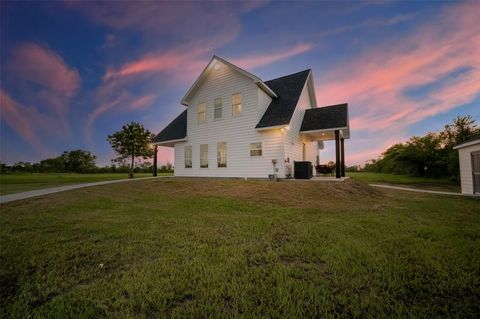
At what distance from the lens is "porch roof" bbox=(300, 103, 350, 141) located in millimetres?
11508

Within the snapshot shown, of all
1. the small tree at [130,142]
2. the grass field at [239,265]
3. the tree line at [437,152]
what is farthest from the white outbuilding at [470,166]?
the small tree at [130,142]

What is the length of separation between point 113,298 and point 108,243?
1894 millimetres

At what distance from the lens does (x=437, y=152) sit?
70.5 feet

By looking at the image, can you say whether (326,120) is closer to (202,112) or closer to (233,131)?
(233,131)

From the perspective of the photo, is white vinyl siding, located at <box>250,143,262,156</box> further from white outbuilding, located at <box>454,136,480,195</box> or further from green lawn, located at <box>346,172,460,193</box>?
white outbuilding, located at <box>454,136,480,195</box>

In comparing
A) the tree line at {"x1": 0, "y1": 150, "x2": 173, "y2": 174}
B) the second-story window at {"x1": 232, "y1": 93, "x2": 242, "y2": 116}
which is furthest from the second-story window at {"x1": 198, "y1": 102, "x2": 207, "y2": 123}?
the tree line at {"x1": 0, "y1": 150, "x2": 173, "y2": 174}

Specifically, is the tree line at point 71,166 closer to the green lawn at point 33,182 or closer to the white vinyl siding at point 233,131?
the green lawn at point 33,182

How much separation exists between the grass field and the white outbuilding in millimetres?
9004

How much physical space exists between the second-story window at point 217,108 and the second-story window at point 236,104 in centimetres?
110

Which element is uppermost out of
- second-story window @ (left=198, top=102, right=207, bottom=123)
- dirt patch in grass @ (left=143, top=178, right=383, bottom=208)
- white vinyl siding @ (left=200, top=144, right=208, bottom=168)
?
second-story window @ (left=198, top=102, right=207, bottom=123)

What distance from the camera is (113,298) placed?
198 centimetres

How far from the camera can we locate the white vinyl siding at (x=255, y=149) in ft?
39.4

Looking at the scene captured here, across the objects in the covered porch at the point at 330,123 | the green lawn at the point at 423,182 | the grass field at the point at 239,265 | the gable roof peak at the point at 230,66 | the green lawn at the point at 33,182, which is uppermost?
the gable roof peak at the point at 230,66

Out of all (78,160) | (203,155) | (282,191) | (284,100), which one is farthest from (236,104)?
(78,160)
